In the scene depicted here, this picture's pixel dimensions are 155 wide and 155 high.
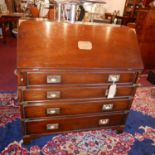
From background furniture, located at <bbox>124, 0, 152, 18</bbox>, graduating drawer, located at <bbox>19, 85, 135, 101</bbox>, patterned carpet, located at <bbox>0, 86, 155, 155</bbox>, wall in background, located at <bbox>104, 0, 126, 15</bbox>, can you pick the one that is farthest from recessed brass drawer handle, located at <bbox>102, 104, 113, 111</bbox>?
wall in background, located at <bbox>104, 0, 126, 15</bbox>

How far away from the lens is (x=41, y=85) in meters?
1.20

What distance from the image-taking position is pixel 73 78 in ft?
4.07

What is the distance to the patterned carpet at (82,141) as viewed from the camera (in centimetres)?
146

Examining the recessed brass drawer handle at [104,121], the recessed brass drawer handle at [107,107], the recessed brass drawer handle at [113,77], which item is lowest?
the recessed brass drawer handle at [104,121]

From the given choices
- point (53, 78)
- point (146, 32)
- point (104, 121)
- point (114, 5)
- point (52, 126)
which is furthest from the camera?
point (114, 5)

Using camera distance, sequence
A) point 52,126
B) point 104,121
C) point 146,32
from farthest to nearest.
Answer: point 146,32 → point 104,121 → point 52,126

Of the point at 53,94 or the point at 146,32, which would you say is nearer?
the point at 53,94

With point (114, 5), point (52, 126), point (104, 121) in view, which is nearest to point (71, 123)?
point (52, 126)

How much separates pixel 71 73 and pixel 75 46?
206 millimetres

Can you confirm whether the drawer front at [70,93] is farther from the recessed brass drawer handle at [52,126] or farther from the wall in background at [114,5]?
the wall in background at [114,5]

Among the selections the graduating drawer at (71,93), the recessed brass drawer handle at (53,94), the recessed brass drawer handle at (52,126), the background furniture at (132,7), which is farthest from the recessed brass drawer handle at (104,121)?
the background furniture at (132,7)

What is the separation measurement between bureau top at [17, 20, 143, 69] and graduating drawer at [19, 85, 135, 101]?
20 cm

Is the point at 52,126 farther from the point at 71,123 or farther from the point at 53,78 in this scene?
the point at 53,78

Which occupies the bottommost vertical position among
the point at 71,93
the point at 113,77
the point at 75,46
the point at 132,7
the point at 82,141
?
the point at 82,141
